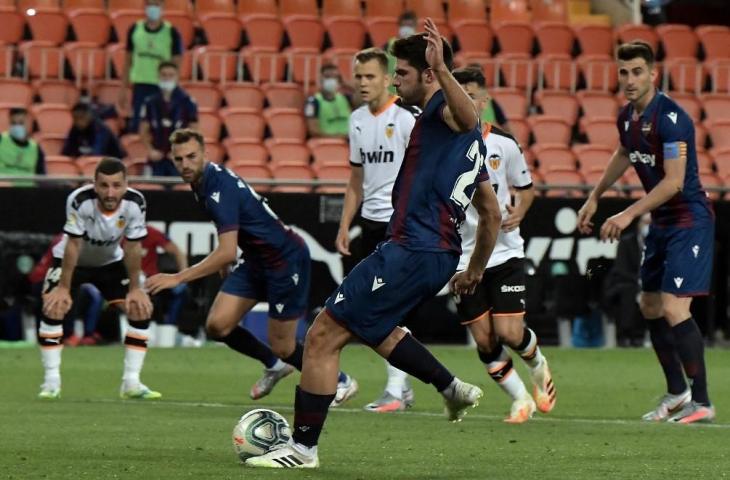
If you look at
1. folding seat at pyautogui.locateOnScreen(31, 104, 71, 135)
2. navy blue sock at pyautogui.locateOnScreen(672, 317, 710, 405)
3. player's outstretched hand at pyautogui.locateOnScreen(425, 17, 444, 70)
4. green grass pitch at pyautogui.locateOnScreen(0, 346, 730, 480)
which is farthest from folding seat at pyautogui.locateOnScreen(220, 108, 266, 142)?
player's outstretched hand at pyautogui.locateOnScreen(425, 17, 444, 70)

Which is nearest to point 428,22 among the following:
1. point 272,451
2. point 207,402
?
point 272,451

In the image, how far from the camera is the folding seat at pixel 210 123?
20453 mm

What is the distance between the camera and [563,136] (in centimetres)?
2209

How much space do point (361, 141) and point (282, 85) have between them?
10.2 m

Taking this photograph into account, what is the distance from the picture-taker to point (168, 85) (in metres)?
19.1

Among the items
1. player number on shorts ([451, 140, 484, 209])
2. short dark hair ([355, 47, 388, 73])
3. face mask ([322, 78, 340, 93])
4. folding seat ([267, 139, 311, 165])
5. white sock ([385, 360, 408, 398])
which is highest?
short dark hair ([355, 47, 388, 73])

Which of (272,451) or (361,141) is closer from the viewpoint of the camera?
(272,451)

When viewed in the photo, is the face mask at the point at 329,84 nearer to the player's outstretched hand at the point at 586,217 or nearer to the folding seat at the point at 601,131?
the folding seat at the point at 601,131

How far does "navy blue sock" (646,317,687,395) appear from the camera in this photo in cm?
1158

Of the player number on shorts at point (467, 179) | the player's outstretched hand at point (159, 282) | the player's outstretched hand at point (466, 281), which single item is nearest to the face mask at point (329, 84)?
the player's outstretched hand at point (159, 282)

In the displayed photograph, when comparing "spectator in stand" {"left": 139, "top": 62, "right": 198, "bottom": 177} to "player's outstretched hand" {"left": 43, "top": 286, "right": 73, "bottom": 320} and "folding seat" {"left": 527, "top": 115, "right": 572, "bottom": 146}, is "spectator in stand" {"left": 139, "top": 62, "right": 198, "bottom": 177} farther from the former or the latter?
"player's outstretched hand" {"left": 43, "top": 286, "right": 73, "bottom": 320}

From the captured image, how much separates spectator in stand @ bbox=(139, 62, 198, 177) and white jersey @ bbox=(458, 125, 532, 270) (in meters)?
7.94

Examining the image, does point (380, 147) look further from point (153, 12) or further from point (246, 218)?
point (153, 12)

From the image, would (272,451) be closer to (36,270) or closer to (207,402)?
(207,402)
